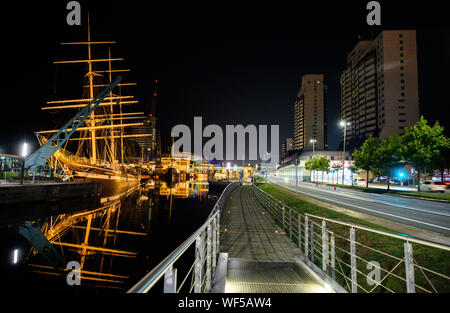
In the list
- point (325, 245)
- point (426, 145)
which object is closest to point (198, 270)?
point (325, 245)

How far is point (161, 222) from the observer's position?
1738 centimetres

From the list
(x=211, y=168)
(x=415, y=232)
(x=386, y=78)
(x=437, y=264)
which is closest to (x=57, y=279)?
(x=437, y=264)

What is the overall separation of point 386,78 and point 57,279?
380ft

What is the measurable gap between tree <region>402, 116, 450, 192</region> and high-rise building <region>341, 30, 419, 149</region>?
75697 mm

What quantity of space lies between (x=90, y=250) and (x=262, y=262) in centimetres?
877

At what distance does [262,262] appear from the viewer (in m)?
5.96

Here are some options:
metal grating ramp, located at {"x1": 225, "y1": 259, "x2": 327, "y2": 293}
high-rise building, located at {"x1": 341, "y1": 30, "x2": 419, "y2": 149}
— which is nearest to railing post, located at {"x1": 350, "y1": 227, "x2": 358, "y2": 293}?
metal grating ramp, located at {"x1": 225, "y1": 259, "x2": 327, "y2": 293}

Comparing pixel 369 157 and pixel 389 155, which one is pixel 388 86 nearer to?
pixel 369 157

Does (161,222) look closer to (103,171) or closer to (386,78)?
(103,171)

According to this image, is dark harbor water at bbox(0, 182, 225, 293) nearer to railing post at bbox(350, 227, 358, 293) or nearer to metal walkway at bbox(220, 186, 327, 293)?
metal walkway at bbox(220, 186, 327, 293)

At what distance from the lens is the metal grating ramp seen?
14.9ft

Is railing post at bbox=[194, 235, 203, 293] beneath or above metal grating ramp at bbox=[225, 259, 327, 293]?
above
